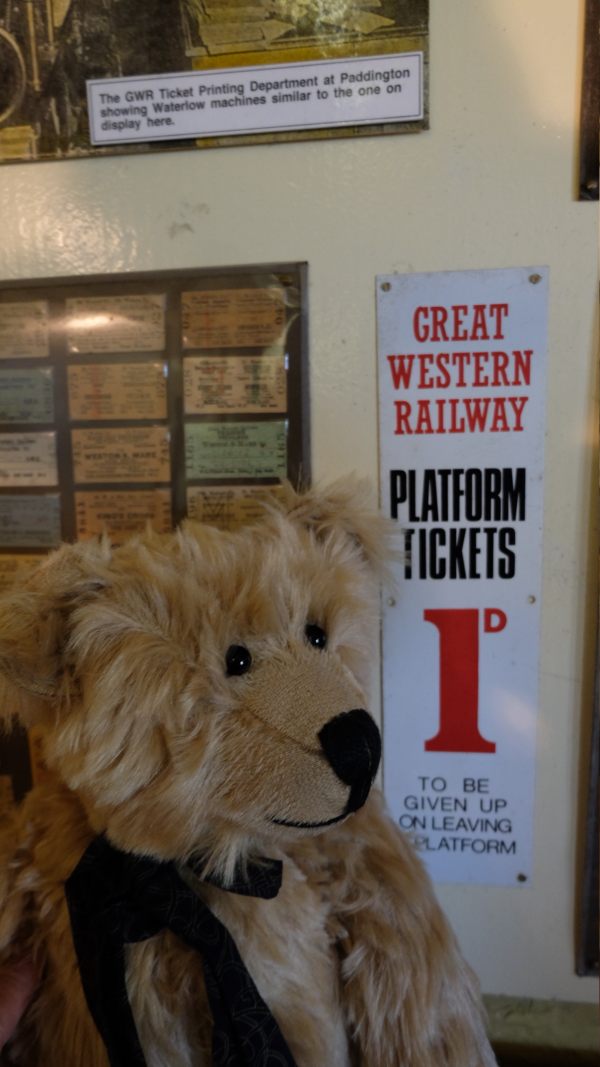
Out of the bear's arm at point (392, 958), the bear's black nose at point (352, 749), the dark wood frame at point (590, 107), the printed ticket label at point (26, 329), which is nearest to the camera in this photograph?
the bear's black nose at point (352, 749)

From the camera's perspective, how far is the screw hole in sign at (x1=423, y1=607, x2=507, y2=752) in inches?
30.9

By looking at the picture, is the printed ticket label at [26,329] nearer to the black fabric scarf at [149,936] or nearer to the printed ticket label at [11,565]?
the printed ticket label at [11,565]

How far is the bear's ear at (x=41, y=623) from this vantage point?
49cm

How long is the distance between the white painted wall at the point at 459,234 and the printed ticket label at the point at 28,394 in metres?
0.12

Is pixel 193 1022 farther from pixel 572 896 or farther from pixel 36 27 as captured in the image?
pixel 36 27

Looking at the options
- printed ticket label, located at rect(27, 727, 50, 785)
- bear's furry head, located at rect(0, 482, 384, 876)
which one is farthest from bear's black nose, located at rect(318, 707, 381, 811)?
printed ticket label, located at rect(27, 727, 50, 785)

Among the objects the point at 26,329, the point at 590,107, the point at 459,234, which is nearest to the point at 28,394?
the point at 26,329

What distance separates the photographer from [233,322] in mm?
769

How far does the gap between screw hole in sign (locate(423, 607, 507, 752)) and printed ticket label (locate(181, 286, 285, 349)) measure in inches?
15.0

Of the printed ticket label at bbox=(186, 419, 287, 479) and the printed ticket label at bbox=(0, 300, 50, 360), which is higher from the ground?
the printed ticket label at bbox=(0, 300, 50, 360)

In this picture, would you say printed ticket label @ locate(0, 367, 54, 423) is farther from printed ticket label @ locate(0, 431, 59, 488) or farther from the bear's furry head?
the bear's furry head

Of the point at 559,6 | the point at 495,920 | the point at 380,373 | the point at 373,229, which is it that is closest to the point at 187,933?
the point at 495,920

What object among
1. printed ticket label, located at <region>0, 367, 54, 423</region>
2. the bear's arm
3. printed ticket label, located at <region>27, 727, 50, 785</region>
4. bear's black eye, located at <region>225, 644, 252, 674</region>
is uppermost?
printed ticket label, located at <region>0, 367, 54, 423</region>

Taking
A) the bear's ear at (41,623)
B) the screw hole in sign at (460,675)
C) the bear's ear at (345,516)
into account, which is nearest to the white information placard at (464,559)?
the screw hole in sign at (460,675)
